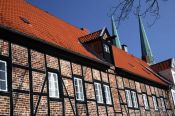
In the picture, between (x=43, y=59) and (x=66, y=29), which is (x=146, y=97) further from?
(x=43, y=59)

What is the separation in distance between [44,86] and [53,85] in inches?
28.6

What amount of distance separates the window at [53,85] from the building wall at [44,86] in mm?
189

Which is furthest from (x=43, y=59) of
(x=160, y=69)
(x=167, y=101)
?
(x=160, y=69)

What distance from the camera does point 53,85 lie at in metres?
11.6

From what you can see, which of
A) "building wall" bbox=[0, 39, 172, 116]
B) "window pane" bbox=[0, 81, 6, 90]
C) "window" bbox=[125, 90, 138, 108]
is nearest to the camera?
"window pane" bbox=[0, 81, 6, 90]

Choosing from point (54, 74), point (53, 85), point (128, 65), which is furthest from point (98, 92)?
point (128, 65)

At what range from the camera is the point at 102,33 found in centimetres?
1769

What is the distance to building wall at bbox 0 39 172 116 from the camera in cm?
955

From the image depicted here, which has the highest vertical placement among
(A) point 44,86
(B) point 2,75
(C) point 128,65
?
(C) point 128,65

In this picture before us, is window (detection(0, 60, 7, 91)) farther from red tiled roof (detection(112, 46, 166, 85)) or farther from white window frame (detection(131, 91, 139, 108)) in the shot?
white window frame (detection(131, 91, 139, 108))

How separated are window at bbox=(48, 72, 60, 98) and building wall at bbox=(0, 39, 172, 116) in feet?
0.62

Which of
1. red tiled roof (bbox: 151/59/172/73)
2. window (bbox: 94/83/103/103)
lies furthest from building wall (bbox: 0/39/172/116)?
red tiled roof (bbox: 151/59/172/73)

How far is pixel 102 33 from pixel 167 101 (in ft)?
32.8

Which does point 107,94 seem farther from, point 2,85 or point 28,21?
point 2,85
